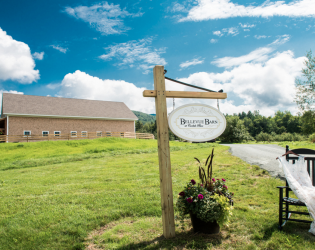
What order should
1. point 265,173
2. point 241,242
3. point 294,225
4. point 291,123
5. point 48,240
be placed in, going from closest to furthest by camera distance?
1. point 241,242
2. point 48,240
3. point 294,225
4. point 265,173
5. point 291,123

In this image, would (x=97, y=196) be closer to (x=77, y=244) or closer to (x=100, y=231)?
(x=100, y=231)

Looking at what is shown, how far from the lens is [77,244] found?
3.61m

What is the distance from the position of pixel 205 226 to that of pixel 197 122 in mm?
1897

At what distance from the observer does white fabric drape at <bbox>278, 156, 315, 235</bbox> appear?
3.64m

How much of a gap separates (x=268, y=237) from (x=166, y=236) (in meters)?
1.75

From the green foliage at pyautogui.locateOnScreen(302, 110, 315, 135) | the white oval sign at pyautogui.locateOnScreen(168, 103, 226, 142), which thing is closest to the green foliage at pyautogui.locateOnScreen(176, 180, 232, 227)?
the white oval sign at pyautogui.locateOnScreen(168, 103, 226, 142)

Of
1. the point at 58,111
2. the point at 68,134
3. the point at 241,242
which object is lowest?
the point at 241,242

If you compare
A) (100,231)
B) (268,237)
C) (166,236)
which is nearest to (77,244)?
(100,231)

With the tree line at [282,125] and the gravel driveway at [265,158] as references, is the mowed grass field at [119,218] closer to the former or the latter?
the gravel driveway at [265,158]

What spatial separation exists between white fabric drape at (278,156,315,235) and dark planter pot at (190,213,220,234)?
1.56 meters

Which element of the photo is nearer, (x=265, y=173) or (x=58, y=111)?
(x=265, y=173)

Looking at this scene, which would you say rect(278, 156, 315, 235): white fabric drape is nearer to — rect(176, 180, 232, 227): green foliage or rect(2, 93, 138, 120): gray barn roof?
rect(176, 180, 232, 227): green foliage

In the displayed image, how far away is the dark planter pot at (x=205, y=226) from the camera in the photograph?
12.4ft

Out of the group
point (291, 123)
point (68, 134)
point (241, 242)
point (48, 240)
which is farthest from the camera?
point (291, 123)
